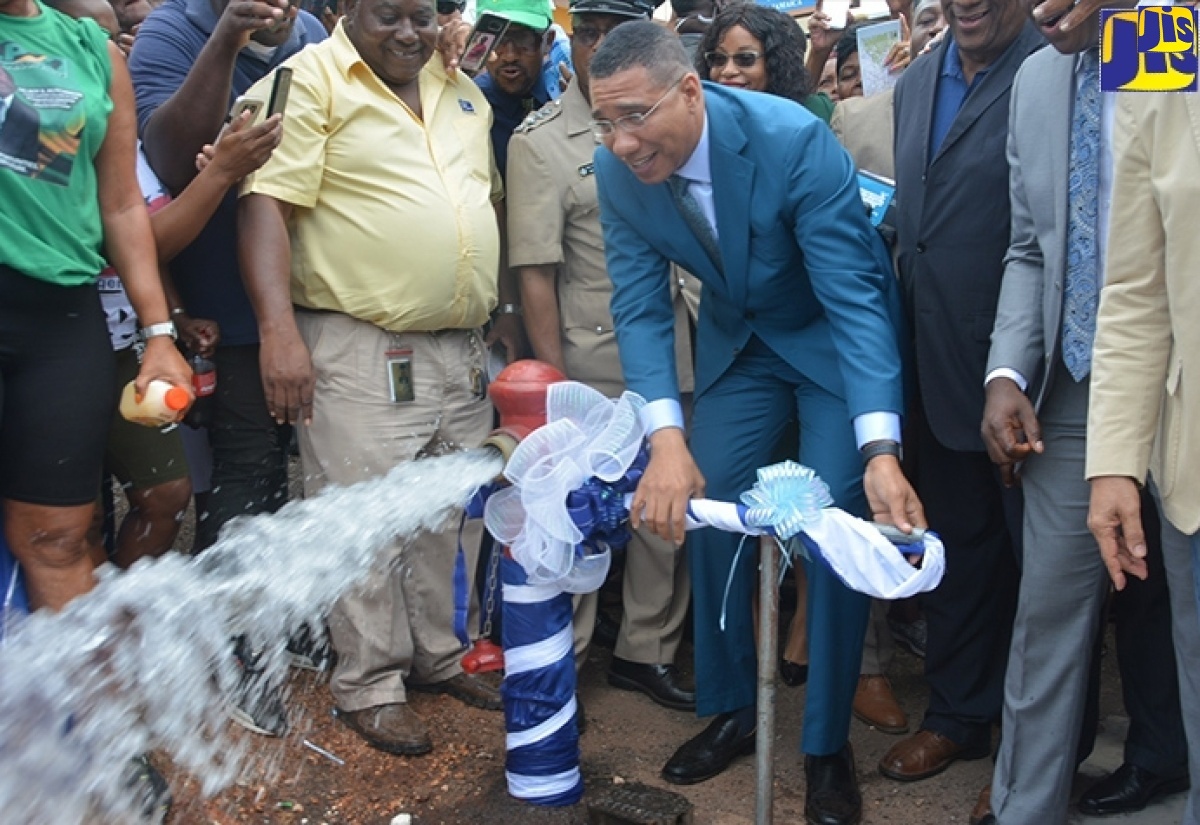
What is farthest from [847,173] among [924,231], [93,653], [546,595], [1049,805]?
[93,653]

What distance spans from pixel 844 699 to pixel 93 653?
198cm

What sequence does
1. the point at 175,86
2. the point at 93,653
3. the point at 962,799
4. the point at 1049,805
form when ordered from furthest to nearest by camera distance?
the point at 175,86
the point at 962,799
the point at 1049,805
the point at 93,653

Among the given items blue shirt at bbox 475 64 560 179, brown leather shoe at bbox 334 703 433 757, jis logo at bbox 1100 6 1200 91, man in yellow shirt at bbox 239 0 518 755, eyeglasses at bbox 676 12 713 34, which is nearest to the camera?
jis logo at bbox 1100 6 1200 91

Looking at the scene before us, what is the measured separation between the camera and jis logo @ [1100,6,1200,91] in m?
2.25

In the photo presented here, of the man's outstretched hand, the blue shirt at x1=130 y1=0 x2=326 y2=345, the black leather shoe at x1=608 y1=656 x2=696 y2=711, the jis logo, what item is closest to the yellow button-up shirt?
the blue shirt at x1=130 y1=0 x2=326 y2=345

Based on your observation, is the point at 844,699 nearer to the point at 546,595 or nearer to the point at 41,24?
the point at 546,595

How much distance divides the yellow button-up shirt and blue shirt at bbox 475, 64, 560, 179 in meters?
0.78

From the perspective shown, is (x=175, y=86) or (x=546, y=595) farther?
(x=175, y=86)

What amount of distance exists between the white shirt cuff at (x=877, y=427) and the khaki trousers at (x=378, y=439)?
1.40 m

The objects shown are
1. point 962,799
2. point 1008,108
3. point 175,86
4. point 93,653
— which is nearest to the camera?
point 93,653

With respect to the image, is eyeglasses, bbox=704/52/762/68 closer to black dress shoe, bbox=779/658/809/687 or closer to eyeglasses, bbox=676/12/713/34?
eyeglasses, bbox=676/12/713/34

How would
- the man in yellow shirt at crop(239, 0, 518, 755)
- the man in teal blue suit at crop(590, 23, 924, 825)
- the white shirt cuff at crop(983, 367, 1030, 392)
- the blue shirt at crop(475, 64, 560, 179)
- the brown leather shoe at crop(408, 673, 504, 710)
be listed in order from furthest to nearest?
the blue shirt at crop(475, 64, 560, 179) < the brown leather shoe at crop(408, 673, 504, 710) < the man in yellow shirt at crop(239, 0, 518, 755) < the man in teal blue suit at crop(590, 23, 924, 825) < the white shirt cuff at crop(983, 367, 1030, 392)

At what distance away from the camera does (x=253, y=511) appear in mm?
3936

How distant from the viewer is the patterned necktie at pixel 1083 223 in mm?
2918
